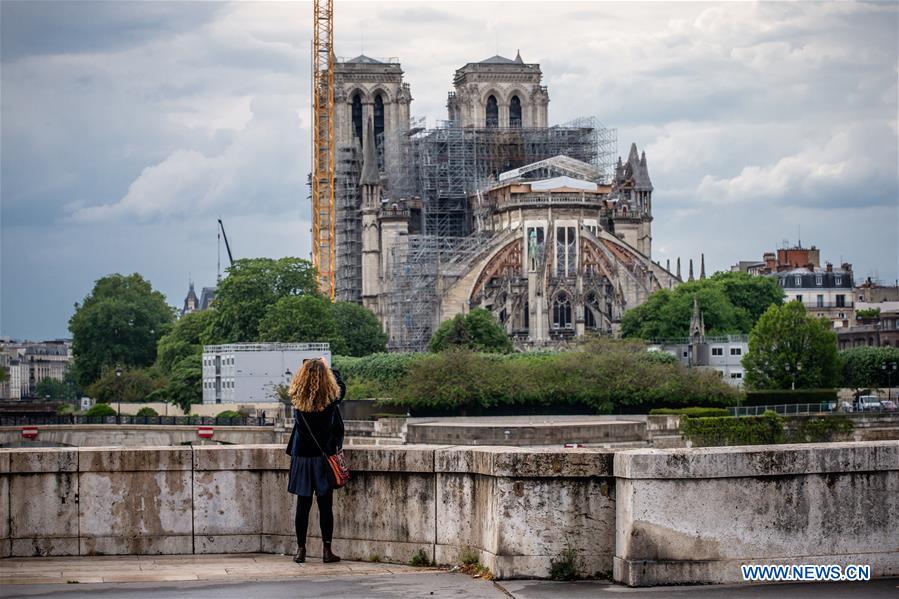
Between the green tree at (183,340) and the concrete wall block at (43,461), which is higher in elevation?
the green tree at (183,340)

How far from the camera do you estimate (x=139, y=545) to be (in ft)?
54.5

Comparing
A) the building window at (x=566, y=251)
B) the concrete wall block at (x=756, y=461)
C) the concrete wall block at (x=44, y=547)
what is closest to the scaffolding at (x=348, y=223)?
the building window at (x=566, y=251)

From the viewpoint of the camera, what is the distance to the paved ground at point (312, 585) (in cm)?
1365

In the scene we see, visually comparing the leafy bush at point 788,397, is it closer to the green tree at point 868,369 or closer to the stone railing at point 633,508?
the green tree at point 868,369

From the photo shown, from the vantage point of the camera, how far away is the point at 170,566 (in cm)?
1563

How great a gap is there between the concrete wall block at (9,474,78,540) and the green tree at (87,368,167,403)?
9383 cm

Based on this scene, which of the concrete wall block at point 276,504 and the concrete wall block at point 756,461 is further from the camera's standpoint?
the concrete wall block at point 276,504

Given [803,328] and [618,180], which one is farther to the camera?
[618,180]

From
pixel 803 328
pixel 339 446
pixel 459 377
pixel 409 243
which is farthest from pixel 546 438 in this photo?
pixel 339 446

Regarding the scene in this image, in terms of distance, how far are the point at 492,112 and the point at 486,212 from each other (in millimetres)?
15973

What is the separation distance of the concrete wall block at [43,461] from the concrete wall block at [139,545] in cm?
69

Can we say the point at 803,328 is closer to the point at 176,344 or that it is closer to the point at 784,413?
the point at 784,413

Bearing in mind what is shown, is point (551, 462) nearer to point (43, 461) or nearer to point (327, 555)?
point (327, 555)

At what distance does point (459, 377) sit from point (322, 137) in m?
57.6
